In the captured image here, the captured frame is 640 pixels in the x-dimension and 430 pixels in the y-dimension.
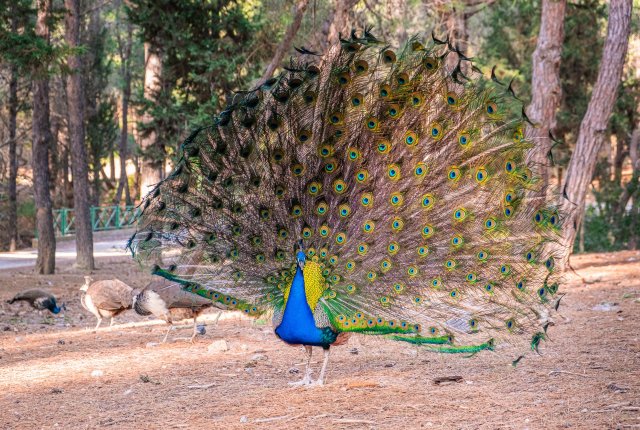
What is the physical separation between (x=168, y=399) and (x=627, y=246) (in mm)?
17697

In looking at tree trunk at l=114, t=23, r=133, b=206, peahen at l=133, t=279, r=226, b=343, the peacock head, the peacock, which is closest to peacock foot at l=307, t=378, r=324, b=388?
the peacock

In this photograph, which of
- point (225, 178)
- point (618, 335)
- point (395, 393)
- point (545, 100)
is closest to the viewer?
point (395, 393)

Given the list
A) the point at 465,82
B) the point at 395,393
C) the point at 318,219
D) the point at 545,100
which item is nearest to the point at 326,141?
the point at 318,219

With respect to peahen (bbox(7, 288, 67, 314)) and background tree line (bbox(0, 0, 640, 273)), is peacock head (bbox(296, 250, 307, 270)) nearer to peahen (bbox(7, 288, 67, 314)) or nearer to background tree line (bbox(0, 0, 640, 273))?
background tree line (bbox(0, 0, 640, 273))

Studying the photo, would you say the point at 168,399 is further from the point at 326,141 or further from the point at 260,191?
the point at 326,141

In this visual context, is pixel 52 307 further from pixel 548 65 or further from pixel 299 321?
pixel 548 65

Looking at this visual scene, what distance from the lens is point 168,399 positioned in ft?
24.1

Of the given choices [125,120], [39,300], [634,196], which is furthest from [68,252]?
[634,196]

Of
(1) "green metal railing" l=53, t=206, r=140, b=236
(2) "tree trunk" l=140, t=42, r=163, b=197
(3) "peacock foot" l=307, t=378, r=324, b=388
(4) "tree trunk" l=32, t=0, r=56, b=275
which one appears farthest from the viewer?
(1) "green metal railing" l=53, t=206, r=140, b=236

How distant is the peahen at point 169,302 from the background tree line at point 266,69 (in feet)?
14.4

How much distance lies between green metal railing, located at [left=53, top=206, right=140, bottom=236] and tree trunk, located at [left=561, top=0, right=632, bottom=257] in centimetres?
2032

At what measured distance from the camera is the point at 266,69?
669 inches

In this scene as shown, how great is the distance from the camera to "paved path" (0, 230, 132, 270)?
2377cm

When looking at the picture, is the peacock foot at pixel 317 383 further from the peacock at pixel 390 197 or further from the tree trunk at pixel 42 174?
the tree trunk at pixel 42 174
